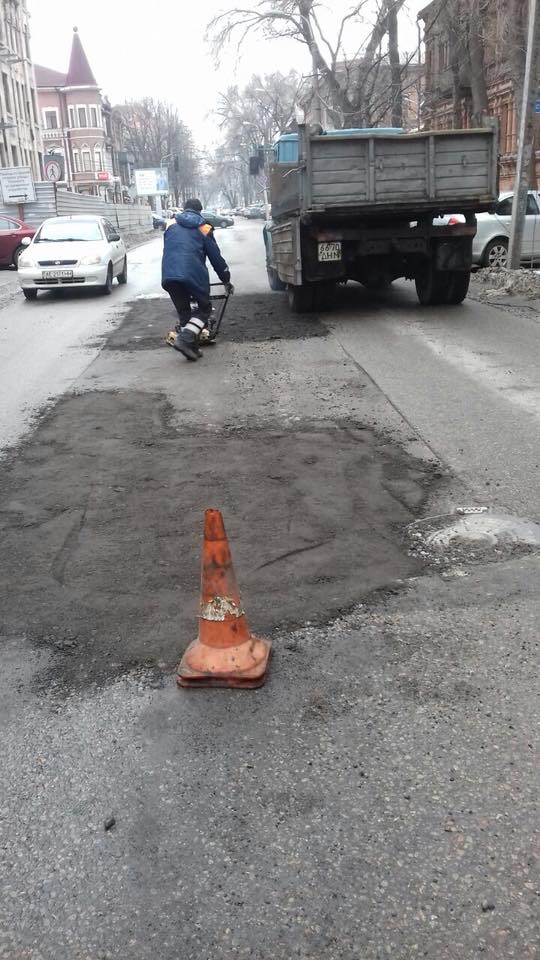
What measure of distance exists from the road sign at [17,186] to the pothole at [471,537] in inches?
1406

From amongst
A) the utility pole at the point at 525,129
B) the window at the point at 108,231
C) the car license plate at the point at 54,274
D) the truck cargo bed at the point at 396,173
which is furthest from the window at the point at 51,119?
the truck cargo bed at the point at 396,173

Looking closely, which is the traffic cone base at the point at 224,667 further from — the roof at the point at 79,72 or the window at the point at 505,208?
the roof at the point at 79,72

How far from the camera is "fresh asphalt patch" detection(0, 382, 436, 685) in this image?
12.2 ft

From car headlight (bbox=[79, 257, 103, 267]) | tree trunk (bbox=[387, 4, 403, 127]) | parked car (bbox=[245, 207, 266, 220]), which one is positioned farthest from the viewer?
parked car (bbox=[245, 207, 266, 220])

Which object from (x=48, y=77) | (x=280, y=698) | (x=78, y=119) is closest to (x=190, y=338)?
(x=280, y=698)

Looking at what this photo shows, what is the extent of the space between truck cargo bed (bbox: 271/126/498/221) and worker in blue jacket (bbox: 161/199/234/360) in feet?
5.60

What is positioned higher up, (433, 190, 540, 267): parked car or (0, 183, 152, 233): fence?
(0, 183, 152, 233): fence

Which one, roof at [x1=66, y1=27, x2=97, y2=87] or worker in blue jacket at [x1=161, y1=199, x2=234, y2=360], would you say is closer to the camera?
worker in blue jacket at [x1=161, y1=199, x2=234, y2=360]

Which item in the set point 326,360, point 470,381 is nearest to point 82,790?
point 470,381

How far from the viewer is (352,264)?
492 inches

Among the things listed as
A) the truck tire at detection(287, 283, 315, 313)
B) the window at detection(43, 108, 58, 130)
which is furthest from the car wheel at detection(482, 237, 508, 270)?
the window at detection(43, 108, 58, 130)

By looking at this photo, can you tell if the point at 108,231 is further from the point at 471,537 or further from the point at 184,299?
the point at 471,537

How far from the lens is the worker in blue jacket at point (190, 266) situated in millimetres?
9906

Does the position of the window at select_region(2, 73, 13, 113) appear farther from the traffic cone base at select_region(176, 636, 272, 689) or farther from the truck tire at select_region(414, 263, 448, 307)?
the traffic cone base at select_region(176, 636, 272, 689)
